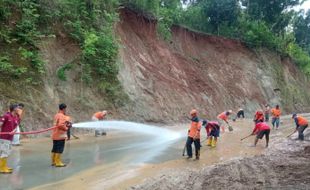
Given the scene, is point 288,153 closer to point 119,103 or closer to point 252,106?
point 119,103

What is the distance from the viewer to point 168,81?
31.4 m

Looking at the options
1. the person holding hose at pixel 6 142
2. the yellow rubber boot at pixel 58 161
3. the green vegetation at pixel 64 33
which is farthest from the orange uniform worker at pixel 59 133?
Answer: the green vegetation at pixel 64 33

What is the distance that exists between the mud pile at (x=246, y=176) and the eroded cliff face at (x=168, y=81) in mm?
8891

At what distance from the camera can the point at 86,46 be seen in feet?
74.9

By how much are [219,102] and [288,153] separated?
20730 millimetres

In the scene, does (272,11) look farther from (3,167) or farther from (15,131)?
(3,167)

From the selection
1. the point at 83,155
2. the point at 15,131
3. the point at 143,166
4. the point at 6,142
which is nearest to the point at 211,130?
the point at 143,166

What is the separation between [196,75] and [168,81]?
5742 millimetres

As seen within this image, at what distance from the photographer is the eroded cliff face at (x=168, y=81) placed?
68.3 feet

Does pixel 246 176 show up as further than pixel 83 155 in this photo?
No

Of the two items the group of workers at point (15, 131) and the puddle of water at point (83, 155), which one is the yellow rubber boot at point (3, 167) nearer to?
the group of workers at point (15, 131)

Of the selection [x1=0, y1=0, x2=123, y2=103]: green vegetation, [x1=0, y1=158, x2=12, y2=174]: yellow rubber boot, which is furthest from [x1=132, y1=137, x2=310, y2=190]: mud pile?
[x1=0, y1=0, x2=123, y2=103]: green vegetation

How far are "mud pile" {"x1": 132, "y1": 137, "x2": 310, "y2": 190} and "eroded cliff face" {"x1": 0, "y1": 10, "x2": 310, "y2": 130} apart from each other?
889cm

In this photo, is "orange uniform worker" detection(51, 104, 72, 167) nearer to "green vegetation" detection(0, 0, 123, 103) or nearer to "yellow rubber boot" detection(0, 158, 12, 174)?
"yellow rubber boot" detection(0, 158, 12, 174)
